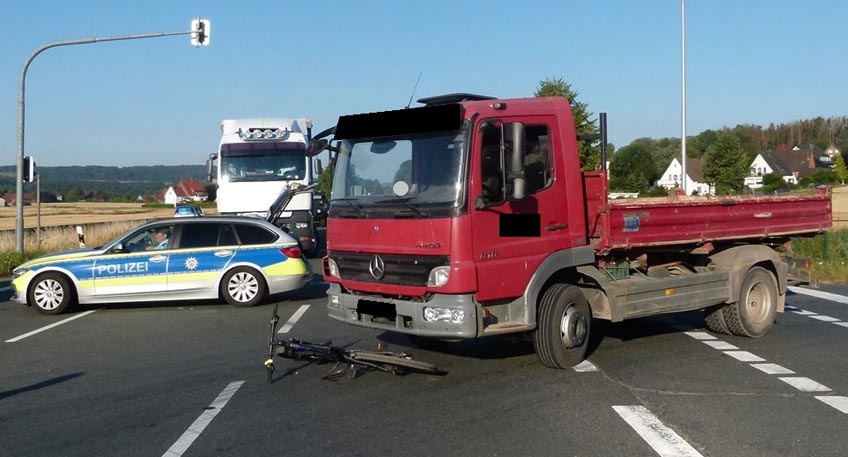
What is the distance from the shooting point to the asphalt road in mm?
6164

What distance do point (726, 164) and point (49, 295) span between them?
3731 centimetres

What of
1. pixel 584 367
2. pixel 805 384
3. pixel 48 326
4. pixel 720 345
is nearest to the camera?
pixel 805 384

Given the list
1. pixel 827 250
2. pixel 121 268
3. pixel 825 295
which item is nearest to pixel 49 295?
pixel 121 268

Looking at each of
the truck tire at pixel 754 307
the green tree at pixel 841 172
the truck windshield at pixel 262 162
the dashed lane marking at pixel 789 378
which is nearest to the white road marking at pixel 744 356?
the dashed lane marking at pixel 789 378

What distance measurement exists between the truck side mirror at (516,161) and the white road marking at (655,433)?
6.71ft

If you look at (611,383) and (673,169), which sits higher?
(673,169)

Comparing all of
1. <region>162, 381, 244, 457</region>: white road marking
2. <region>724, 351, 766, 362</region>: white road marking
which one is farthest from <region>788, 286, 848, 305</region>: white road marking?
<region>162, 381, 244, 457</region>: white road marking

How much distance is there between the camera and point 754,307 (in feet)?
35.0

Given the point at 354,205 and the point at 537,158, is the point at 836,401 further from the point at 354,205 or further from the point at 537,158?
the point at 354,205

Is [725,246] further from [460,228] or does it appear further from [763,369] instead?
[460,228]

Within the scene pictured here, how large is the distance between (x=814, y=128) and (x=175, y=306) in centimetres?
13282

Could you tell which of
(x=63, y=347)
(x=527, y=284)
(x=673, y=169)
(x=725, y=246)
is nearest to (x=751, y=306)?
(x=725, y=246)

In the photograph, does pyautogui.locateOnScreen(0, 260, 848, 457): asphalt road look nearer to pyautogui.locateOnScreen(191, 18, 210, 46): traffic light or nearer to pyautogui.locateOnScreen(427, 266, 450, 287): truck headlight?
pyautogui.locateOnScreen(427, 266, 450, 287): truck headlight

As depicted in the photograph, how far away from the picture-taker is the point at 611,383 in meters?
8.03
